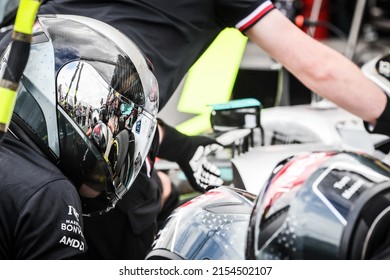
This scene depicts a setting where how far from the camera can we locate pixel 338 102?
1.79 meters

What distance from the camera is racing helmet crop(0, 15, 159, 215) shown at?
4.56 ft

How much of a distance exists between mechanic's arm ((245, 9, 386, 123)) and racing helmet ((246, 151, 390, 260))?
66 centimetres

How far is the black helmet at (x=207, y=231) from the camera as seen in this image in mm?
1195

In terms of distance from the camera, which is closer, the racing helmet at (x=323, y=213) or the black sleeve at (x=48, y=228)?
the racing helmet at (x=323, y=213)

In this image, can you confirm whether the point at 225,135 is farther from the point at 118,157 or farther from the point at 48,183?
the point at 48,183

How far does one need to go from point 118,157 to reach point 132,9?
0.49 metres

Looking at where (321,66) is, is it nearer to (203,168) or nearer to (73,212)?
(203,168)

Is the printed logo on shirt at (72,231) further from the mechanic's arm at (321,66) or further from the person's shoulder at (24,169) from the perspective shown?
the mechanic's arm at (321,66)

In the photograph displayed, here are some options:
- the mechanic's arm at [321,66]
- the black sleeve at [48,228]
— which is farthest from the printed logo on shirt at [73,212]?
→ the mechanic's arm at [321,66]

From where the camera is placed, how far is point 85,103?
1392 mm

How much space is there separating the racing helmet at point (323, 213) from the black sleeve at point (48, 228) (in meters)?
0.35

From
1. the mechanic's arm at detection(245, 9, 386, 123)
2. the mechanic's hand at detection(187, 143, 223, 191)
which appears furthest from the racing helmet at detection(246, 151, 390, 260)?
the mechanic's hand at detection(187, 143, 223, 191)

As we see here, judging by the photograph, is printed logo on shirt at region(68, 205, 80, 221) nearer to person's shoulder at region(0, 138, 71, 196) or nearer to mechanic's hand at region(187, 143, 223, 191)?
person's shoulder at region(0, 138, 71, 196)
